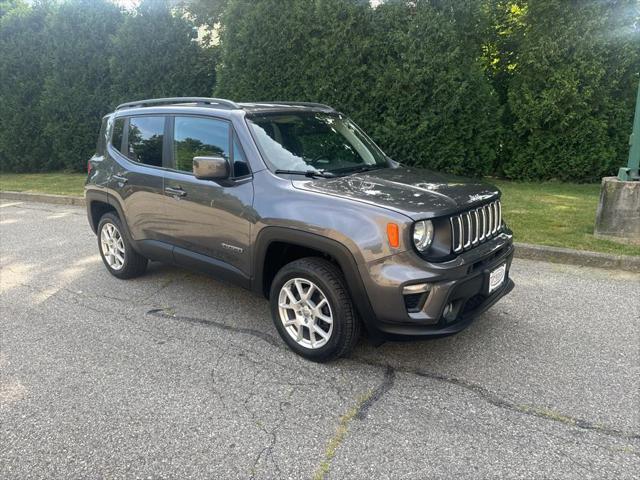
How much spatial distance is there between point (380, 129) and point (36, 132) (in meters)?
10.5

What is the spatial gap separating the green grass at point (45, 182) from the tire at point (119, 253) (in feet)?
18.7

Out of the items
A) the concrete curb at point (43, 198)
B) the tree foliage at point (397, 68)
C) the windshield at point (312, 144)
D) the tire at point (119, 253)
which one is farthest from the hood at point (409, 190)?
the concrete curb at point (43, 198)

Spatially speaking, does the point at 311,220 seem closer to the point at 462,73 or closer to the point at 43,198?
the point at 462,73

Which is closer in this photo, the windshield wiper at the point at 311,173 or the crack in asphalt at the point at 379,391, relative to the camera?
the crack in asphalt at the point at 379,391

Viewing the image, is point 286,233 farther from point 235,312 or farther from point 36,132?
point 36,132

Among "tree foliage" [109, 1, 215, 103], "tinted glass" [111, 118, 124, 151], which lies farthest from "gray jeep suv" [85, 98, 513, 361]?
"tree foliage" [109, 1, 215, 103]

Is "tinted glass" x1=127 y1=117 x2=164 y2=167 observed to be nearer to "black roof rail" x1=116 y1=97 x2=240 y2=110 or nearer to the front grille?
"black roof rail" x1=116 y1=97 x2=240 y2=110

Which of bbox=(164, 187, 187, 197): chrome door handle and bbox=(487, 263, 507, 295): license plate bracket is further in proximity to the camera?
bbox=(164, 187, 187, 197): chrome door handle

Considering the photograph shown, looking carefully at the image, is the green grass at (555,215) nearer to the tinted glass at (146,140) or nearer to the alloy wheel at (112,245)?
the tinted glass at (146,140)

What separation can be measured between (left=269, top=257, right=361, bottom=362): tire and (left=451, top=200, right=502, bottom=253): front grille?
803 mm

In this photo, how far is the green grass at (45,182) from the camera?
11.3 meters

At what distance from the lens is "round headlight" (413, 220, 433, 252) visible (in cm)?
311

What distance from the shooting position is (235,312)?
4500 millimetres

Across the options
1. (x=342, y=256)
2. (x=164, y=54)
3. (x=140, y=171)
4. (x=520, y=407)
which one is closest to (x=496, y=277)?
(x=520, y=407)
